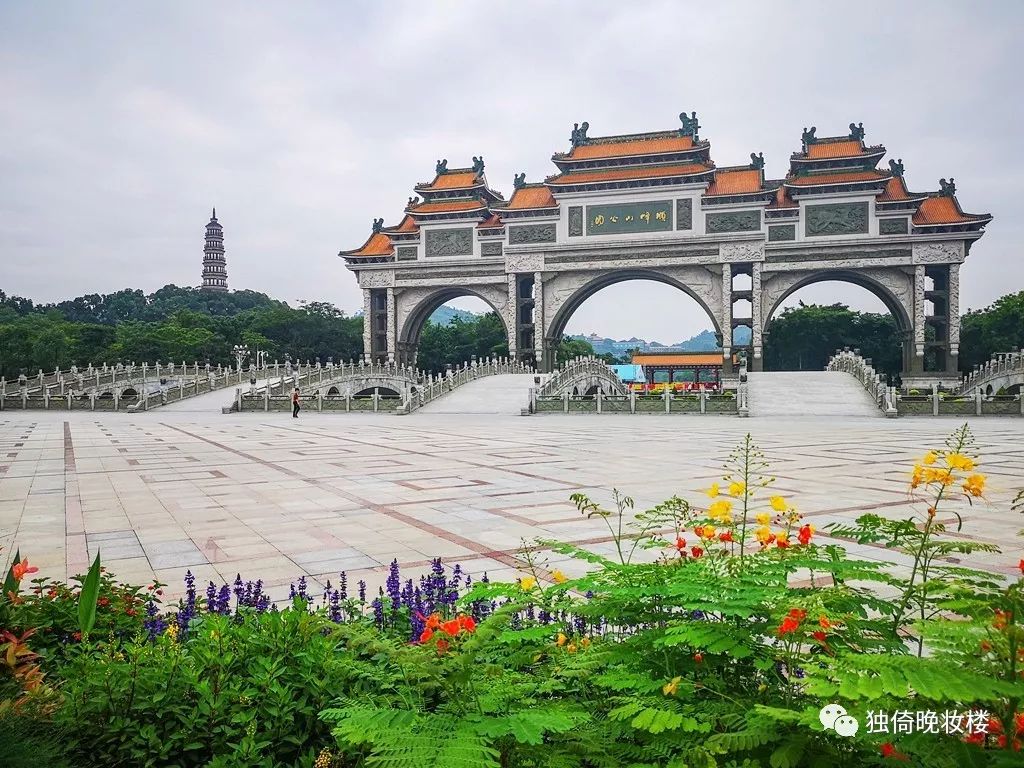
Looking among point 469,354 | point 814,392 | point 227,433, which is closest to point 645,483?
point 227,433

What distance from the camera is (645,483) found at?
780 centimetres

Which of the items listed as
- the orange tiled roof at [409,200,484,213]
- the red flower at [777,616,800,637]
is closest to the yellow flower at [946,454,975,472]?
the red flower at [777,616,800,637]

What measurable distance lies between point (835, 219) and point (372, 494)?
126 ft

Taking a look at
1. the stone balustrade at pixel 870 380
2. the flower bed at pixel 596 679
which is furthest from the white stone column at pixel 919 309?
the flower bed at pixel 596 679

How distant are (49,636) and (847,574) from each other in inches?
119

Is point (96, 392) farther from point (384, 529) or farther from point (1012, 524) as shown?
point (1012, 524)

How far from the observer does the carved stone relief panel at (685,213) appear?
39.2 m

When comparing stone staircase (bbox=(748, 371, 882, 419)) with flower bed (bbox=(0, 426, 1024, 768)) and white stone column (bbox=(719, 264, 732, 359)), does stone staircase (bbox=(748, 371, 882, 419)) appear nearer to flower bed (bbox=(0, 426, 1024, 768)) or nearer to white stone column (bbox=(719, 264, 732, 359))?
white stone column (bbox=(719, 264, 732, 359))

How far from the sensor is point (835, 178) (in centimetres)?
3844

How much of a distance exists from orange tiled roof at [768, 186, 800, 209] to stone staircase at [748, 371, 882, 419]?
12.0m

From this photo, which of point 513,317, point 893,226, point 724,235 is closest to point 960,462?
point 724,235

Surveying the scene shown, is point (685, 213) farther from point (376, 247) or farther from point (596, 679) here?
point (596, 679)

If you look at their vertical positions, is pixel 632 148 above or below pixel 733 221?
above

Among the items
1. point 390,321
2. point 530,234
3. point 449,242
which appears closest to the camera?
point 530,234
